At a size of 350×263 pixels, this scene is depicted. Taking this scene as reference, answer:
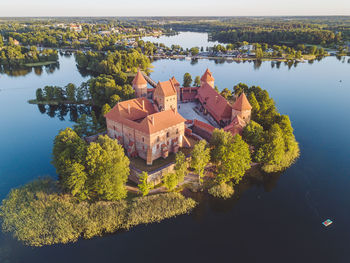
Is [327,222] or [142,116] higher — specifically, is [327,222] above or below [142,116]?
below


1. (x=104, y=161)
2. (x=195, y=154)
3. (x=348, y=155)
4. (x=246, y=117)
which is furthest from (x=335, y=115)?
(x=104, y=161)

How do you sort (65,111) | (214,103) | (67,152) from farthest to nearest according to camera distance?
(65,111), (214,103), (67,152)

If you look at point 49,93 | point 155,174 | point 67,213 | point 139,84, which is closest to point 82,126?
point 139,84

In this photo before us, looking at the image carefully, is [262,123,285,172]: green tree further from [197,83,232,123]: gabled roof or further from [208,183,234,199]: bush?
[197,83,232,123]: gabled roof

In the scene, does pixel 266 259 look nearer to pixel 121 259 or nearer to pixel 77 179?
pixel 121 259

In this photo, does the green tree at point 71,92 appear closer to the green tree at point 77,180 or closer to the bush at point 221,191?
the green tree at point 77,180

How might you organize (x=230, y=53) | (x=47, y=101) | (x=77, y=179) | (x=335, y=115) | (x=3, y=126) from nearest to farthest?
(x=77, y=179) → (x=3, y=126) → (x=335, y=115) → (x=47, y=101) → (x=230, y=53)

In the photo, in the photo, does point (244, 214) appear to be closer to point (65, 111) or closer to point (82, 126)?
point (82, 126)
